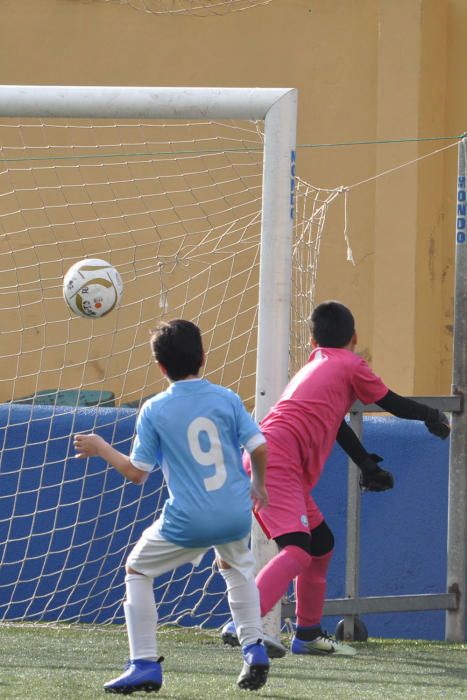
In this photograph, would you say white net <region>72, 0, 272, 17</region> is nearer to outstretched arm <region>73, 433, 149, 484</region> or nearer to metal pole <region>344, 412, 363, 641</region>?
metal pole <region>344, 412, 363, 641</region>

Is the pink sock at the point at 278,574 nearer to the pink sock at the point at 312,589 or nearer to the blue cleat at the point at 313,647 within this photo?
the pink sock at the point at 312,589


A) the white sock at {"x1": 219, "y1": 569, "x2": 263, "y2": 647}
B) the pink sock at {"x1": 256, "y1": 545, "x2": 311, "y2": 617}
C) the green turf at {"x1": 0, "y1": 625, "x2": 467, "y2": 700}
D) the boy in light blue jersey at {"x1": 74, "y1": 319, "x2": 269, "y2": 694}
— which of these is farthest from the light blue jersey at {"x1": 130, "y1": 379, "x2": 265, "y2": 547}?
the pink sock at {"x1": 256, "y1": 545, "x2": 311, "y2": 617}

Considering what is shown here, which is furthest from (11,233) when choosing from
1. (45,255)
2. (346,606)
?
(346,606)

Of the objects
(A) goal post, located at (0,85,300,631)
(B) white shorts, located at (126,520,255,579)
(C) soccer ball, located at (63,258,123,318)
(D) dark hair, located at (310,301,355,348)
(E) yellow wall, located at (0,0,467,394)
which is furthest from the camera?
(E) yellow wall, located at (0,0,467,394)

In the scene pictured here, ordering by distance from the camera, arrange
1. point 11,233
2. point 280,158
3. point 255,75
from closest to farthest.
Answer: point 280,158
point 11,233
point 255,75

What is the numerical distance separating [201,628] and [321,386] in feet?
6.83

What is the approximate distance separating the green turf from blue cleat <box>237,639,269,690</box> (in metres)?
0.08

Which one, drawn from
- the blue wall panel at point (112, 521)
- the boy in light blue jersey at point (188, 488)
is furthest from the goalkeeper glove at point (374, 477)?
the blue wall panel at point (112, 521)

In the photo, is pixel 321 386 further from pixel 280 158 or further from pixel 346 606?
pixel 346 606

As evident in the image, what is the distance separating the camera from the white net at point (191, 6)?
9578mm

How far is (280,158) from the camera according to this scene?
525cm

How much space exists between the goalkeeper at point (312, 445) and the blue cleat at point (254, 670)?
0.56 meters

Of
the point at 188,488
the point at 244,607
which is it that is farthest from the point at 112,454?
the point at 244,607

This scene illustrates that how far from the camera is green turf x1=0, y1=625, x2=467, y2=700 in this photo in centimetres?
412
